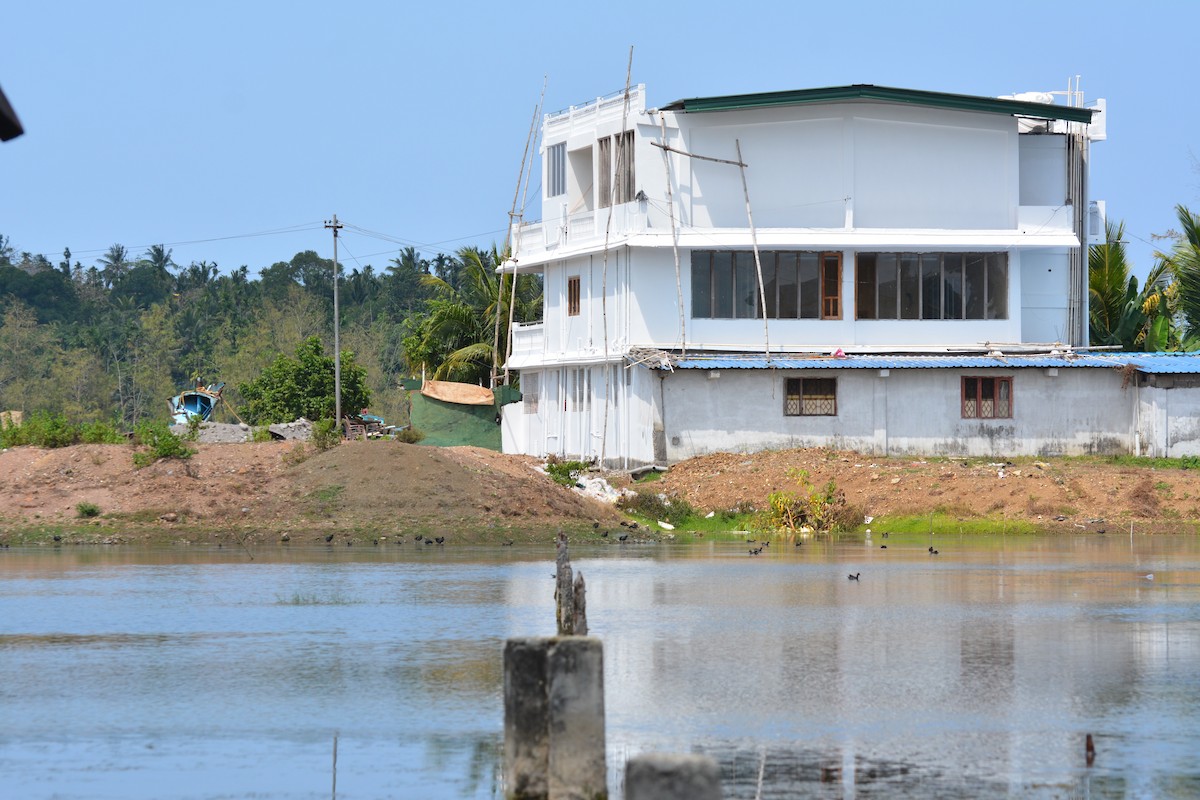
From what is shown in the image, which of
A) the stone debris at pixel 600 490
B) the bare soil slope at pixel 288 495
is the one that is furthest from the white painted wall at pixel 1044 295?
the bare soil slope at pixel 288 495

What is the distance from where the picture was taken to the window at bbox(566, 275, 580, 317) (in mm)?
46969

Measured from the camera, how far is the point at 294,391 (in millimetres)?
56062

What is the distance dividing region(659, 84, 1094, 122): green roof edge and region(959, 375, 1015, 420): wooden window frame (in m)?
7.45

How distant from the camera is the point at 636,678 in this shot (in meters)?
14.9

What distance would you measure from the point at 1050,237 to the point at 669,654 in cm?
3138

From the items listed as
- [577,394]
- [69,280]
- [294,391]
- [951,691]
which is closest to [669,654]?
[951,691]

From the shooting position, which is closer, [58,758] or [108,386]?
[58,758]

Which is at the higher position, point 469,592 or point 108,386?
point 108,386

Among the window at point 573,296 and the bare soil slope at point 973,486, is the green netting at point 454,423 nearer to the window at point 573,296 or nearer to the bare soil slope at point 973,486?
the window at point 573,296

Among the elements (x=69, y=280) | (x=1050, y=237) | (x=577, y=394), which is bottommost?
(x=577, y=394)

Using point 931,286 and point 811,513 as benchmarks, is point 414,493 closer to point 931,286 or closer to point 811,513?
point 811,513

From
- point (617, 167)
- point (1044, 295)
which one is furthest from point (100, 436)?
point (1044, 295)

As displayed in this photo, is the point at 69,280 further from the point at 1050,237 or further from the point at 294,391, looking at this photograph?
the point at 1050,237

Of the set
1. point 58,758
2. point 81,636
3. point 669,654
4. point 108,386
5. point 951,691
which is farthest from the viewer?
point 108,386
